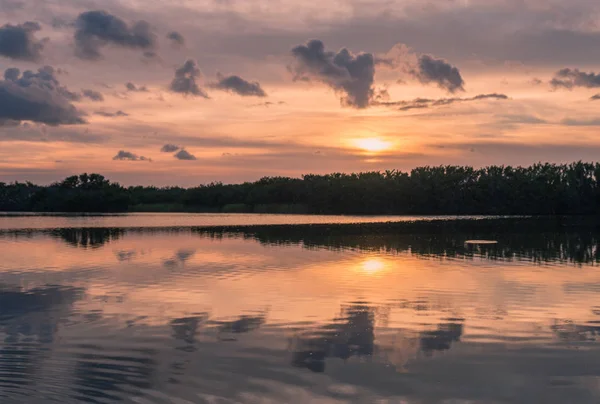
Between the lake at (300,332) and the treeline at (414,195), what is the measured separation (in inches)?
5258

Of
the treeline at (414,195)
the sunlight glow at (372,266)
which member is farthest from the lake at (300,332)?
the treeline at (414,195)

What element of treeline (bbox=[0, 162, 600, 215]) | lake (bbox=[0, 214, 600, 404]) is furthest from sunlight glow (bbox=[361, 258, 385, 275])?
treeline (bbox=[0, 162, 600, 215])

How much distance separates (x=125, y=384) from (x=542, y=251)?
122ft

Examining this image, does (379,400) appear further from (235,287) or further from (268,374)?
(235,287)

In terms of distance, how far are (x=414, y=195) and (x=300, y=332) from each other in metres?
156

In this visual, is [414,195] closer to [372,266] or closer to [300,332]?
[372,266]

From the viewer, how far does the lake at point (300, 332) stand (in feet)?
40.0

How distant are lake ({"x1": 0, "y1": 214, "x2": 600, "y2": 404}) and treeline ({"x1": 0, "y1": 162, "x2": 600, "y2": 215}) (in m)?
134

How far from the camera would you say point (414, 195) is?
17038cm

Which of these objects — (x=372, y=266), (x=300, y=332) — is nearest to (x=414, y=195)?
(x=372, y=266)

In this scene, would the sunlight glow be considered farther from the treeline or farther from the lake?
the treeline

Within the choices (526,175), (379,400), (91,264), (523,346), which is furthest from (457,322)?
(526,175)

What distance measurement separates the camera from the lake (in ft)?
40.0

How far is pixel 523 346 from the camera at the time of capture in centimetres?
1559
